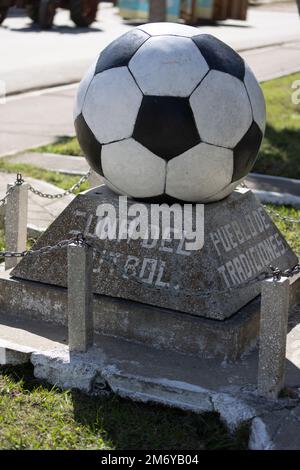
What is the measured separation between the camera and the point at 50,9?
22.2 metres

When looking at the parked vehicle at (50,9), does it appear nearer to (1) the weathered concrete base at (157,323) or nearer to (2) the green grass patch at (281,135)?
(2) the green grass patch at (281,135)

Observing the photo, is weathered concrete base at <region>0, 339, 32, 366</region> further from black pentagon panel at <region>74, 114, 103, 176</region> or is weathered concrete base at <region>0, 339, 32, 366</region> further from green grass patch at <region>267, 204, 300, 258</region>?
green grass patch at <region>267, 204, 300, 258</region>

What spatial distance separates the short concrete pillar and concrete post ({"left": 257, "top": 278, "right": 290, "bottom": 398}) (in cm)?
94

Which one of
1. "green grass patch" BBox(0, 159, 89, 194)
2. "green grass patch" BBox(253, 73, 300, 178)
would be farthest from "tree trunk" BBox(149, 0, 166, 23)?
"green grass patch" BBox(0, 159, 89, 194)

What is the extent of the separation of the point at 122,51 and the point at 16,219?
136 cm

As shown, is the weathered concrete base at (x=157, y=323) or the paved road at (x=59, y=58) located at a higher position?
the weathered concrete base at (x=157, y=323)

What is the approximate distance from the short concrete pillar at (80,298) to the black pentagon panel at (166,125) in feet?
2.46

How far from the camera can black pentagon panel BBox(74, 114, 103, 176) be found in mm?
4855

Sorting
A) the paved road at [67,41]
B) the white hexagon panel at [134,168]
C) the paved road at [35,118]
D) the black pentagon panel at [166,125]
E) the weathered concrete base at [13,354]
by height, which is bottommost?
the paved road at [67,41]

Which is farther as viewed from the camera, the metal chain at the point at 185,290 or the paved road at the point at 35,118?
the paved road at the point at 35,118

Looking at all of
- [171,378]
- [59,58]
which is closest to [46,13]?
[59,58]

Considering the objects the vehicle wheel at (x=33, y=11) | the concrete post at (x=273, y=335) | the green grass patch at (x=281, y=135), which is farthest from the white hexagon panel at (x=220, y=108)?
the vehicle wheel at (x=33, y=11)

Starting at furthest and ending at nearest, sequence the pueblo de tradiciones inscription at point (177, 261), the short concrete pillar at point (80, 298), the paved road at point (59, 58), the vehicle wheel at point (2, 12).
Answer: the vehicle wheel at point (2, 12)
the paved road at point (59, 58)
the pueblo de tradiciones inscription at point (177, 261)
the short concrete pillar at point (80, 298)

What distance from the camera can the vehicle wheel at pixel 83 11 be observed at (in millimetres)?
23141
